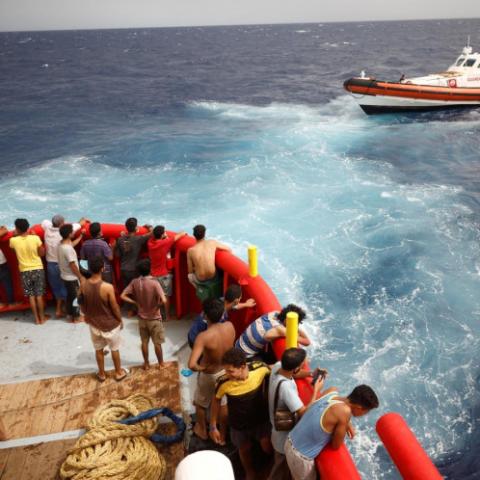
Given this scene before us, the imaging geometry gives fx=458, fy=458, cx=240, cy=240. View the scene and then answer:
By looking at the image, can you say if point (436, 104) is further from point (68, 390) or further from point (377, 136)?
point (68, 390)

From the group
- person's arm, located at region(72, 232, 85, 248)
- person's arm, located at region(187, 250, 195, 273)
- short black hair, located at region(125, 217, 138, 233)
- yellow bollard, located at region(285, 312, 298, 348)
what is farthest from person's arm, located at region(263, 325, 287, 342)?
person's arm, located at region(72, 232, 85, 248)

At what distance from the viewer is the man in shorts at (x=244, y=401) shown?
3297 millimetres

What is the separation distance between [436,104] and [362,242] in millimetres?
17697

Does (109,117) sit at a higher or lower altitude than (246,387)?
lower

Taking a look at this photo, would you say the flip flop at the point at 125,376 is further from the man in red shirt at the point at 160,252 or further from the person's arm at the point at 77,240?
the person's arm at the point at 77,240

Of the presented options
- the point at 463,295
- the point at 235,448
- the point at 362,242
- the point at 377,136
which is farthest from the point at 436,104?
the point at 235,448

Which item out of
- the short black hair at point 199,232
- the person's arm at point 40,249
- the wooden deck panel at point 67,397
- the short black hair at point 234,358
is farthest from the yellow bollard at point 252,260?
the person's arm at point 40,249

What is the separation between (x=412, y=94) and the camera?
25.1m

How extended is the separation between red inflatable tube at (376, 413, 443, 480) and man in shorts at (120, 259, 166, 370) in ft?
8.81

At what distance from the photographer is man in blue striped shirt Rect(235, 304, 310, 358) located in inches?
155

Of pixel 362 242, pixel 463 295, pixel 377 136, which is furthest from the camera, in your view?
pixel 377 136

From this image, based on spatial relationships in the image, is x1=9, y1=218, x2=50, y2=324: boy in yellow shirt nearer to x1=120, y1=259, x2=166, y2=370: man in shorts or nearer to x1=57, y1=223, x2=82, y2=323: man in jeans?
x1=57, y1=223, x2=82, y2=323: man in jeans

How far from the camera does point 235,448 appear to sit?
157 inches

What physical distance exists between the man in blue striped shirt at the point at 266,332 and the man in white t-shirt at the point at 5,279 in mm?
3394
